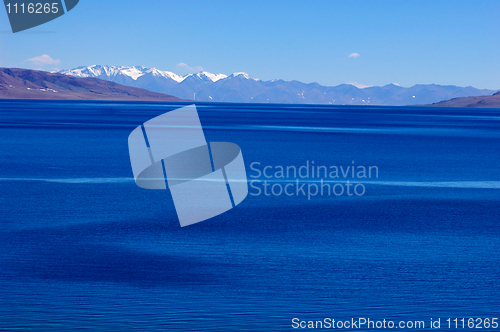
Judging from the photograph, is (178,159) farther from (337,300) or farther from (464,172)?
(337,300)

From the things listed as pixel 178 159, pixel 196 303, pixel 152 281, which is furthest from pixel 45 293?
pixel 178 159
